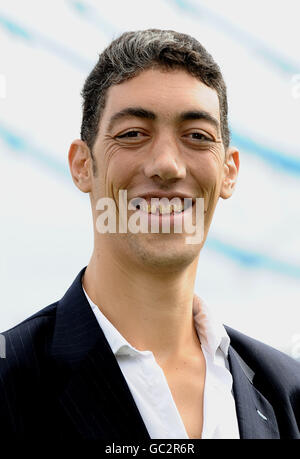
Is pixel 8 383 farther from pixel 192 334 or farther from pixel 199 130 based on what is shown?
pixel 199 130

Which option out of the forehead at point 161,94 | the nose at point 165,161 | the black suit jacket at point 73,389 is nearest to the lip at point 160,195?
the nose at point 165,161

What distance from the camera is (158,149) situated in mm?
3951

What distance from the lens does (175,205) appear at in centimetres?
409

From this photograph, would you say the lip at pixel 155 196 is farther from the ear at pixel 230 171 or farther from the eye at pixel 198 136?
the ear at pixel 230 171

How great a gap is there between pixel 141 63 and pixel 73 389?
2014 mm

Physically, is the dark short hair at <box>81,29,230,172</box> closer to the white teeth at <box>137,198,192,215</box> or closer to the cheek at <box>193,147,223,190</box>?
the cheek at <box>193,147,223,190</box>

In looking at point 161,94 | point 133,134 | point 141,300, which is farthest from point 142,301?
point 161,94

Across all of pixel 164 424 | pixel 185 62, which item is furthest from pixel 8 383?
pixel 185 62

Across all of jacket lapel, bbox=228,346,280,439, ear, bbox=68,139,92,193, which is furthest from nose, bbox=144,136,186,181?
jacket lapel, bbox=228,346,280,439

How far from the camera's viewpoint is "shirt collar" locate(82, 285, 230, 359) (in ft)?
13.1

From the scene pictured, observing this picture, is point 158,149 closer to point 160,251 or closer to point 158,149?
point 158,149

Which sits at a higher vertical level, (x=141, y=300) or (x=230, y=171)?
(x=230, y=171)

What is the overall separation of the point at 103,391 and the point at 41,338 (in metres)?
0.54

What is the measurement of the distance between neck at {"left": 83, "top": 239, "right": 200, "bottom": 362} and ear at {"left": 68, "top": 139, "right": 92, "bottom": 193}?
480 millimetres
